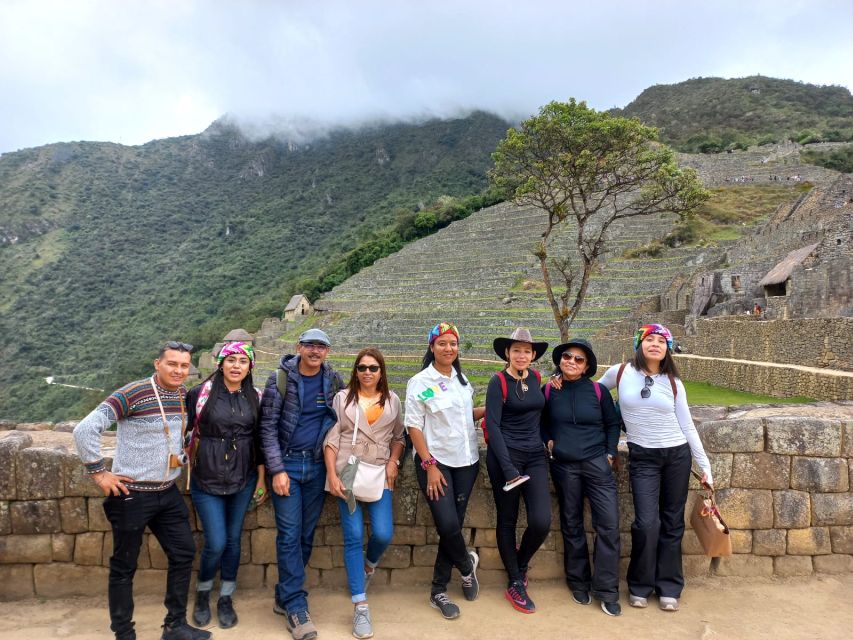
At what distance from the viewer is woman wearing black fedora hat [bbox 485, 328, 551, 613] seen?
9.38 feet

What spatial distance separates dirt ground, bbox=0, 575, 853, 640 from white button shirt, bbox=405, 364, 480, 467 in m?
0.92

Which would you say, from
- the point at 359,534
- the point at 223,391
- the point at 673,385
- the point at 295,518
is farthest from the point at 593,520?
the point at 223,391

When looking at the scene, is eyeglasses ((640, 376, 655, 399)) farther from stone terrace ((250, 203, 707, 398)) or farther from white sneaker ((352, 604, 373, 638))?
stone terrace ((250, 203, 707, 398))

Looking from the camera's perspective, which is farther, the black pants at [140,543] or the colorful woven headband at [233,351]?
the colorful woven headband at [233,351]

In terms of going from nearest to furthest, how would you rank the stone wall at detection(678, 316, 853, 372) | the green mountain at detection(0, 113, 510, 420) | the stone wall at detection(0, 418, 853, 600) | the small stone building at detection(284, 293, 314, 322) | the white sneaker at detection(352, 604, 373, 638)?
the white sneaker at detection(352, 604, 373, 638) < the stone wall at detection(0, 418, 853, 600) < the stone wall at detection(678, 316, 853, 372) < the small stone building at detection(284, 293, 314, 322) < the green mountain at detection(0, 113, 510, 420)

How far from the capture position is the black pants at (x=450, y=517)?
111 inches

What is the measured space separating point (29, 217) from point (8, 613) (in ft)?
305

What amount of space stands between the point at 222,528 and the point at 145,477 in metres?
0.53

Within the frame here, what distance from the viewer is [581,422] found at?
2.96m

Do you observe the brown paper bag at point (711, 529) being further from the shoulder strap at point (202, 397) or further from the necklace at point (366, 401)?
the shoulder strap at point (202, 397)

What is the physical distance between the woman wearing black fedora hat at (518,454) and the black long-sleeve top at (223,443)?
1.38 m

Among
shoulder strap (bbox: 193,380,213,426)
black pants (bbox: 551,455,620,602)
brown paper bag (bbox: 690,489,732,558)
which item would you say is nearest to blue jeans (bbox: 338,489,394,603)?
shoulder strap (bbox: 193,380,213,426)

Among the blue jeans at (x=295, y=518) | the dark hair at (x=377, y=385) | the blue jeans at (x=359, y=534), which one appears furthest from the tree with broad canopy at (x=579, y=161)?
the blue jeans at (x=295, y=518)

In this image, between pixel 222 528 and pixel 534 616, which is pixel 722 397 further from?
pixel 222 528
